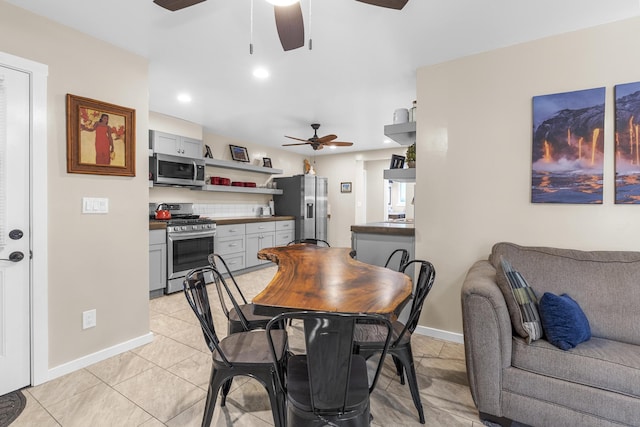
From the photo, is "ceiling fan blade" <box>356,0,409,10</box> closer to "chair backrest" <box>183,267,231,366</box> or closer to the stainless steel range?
"chair backrest" <box>183,267,231,366</box>

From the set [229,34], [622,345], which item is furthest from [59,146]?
[622,345]

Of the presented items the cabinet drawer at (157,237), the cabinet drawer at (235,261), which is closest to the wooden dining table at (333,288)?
the cabinet drawer at (157,237)

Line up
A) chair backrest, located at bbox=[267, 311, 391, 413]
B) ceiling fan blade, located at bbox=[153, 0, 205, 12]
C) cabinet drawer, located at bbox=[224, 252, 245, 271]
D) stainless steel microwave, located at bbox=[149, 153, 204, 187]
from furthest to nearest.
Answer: cabinet drawer, located at bbox=[224, 252, 245, 271]
stainless steel microwave, located at bbox=[149, 153, 204, 187]
ceiling fan blade, located at bbox=[153, 0, 205, 12]
chair backrest, located at bbox=[267, 311, 391, 413]

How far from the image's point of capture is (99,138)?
233cm

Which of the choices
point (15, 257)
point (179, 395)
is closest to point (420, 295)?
point (179, 395)

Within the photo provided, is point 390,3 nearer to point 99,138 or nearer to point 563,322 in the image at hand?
point 563,322

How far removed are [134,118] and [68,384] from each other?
201cm

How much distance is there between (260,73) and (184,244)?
247cm

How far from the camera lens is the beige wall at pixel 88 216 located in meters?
2.10

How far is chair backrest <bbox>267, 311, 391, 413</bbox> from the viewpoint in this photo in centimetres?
101

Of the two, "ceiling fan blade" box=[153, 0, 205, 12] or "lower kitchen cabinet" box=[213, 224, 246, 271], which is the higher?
"ceiling fan blade" box=[153, 0, 205, 12]

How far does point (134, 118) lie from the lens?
253 centimetres

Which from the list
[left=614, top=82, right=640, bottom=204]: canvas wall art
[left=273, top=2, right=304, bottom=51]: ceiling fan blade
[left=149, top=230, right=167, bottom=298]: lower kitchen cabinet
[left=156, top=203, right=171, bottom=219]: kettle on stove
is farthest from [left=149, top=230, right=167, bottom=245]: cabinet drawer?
[left=614, top=82, right=640, bottom=204]: canvas wall art

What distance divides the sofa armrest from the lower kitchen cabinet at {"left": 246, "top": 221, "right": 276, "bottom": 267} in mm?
4116
